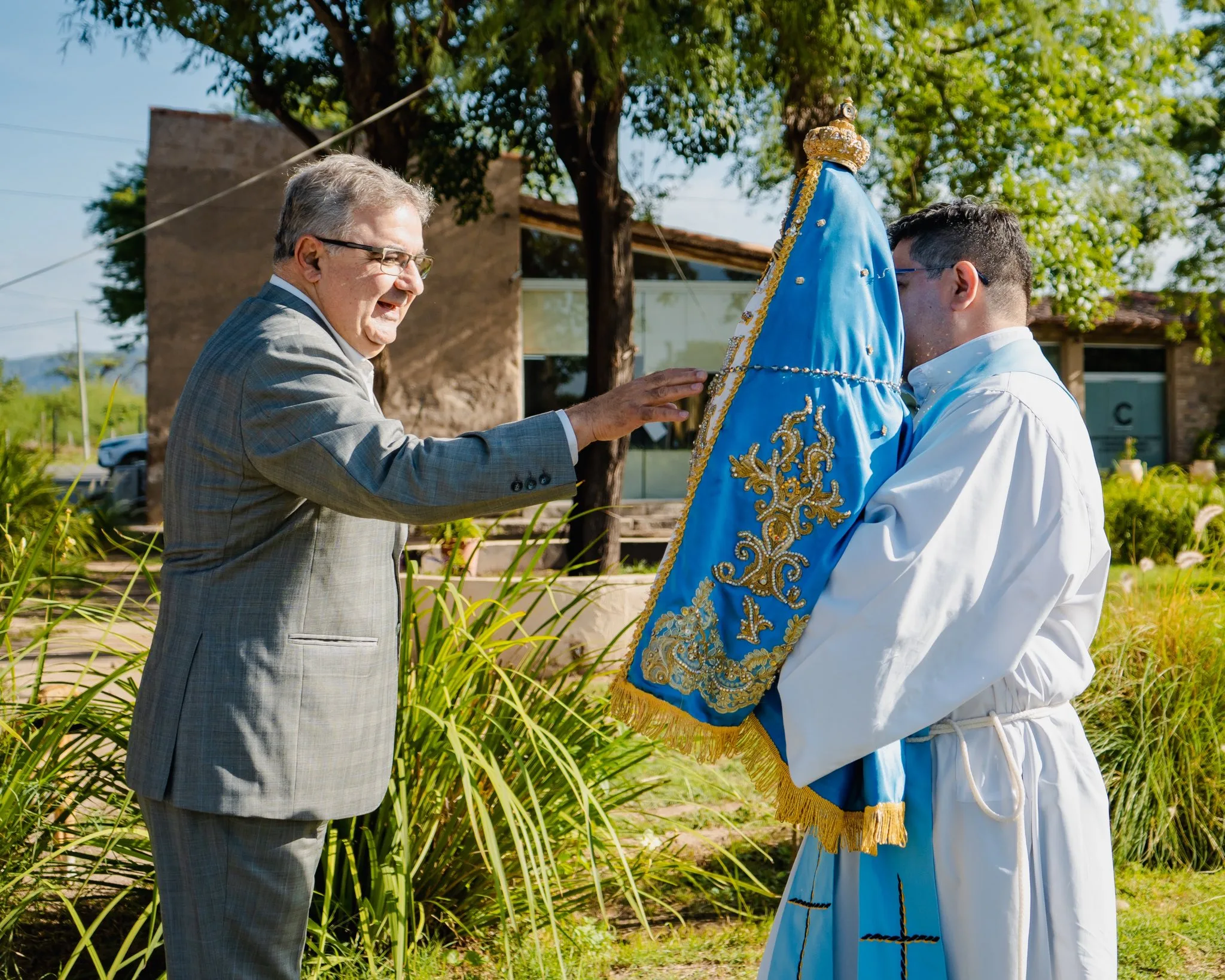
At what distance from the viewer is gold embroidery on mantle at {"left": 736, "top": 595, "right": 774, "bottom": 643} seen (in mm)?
1749

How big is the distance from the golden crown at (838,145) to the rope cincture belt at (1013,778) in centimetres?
97

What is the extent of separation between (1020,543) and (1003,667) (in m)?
0.20

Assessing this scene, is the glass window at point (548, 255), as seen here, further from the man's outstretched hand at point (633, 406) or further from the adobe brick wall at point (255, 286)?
the man's outstretched hand at point (633, 406)

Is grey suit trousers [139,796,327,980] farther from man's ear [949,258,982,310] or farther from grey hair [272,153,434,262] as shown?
man's ear [949,258,982,310]

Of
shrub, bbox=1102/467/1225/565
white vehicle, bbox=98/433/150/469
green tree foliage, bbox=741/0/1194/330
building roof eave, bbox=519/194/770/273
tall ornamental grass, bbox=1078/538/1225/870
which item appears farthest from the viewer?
white vehicle, bbox=98/433/150/469

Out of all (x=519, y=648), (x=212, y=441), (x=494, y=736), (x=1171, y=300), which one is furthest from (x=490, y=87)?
(x=1171, y=300)

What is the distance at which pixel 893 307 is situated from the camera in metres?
1.82

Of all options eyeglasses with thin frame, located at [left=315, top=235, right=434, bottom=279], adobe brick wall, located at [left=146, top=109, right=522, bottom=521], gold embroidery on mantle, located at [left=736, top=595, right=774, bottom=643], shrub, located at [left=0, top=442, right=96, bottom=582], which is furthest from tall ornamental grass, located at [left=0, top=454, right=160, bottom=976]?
adobe brick wall, located at [left=146, top=109, right=522, bottom=521]

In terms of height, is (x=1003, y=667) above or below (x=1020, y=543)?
below

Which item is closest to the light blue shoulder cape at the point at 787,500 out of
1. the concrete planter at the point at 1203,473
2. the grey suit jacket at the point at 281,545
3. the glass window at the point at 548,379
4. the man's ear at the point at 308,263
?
the grey suit jacket at the point at 281,545

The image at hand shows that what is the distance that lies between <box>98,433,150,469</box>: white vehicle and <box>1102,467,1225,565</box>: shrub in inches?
637

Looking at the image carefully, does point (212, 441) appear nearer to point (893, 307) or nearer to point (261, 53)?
point (893, 307)

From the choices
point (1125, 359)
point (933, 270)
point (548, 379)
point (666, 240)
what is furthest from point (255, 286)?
point (1125, 359)

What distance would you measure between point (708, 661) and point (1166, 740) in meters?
3.18
